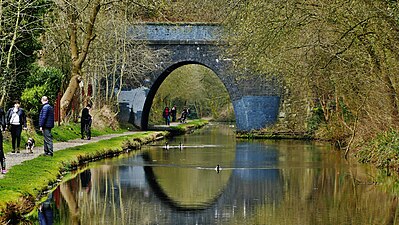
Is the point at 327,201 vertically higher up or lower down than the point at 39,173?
lower down

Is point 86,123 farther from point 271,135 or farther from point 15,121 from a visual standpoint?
point 271,135

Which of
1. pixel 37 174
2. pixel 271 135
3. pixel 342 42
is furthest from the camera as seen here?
pixel 271 135

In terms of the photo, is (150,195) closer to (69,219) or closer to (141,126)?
(69,219)

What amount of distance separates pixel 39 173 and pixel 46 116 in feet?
12.5

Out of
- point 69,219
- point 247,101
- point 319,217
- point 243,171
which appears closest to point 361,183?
point 243,171

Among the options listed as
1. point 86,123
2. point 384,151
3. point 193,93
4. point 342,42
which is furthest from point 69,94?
point 193,93

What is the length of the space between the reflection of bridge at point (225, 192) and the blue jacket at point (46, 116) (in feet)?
7.46

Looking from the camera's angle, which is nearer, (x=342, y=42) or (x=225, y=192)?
(x=225, y=192)

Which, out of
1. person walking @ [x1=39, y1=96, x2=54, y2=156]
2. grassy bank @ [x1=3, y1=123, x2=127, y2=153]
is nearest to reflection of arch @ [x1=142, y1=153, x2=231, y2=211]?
person walking @ [x1=39, y1=96, x2=54, y2=156]

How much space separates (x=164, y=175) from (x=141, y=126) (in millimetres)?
22896

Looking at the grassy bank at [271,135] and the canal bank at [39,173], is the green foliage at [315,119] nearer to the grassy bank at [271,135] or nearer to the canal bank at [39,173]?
the grassy bank at [271,135]

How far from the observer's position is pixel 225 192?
18.7 metres

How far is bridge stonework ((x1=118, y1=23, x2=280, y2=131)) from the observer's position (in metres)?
43.2

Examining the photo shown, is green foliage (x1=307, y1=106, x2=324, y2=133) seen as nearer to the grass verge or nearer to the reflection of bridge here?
the grass verge
